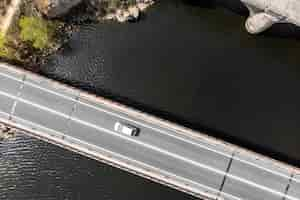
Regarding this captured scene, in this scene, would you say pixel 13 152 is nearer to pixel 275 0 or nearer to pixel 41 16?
pixel 41 16

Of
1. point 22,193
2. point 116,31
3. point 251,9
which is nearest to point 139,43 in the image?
point 116,31

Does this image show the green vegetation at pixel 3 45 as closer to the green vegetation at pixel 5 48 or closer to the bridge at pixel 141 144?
the green vegetation at pixel 5 48

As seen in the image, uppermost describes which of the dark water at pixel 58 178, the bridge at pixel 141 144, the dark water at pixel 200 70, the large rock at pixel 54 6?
the large rock at pixel 54 6

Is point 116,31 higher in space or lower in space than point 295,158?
higher

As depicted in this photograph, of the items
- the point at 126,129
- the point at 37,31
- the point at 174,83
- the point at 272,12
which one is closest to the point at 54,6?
the point at 37,31

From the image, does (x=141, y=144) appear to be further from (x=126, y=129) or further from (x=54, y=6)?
(x=54, y=6)

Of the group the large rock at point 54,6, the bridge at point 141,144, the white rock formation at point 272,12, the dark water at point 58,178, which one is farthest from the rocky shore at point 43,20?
the white rock formation at point 272,12

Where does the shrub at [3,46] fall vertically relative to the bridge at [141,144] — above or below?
above

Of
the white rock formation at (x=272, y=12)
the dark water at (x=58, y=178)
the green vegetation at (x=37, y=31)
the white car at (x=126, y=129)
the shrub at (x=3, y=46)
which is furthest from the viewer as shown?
the dark water at (x=58, y=178)
